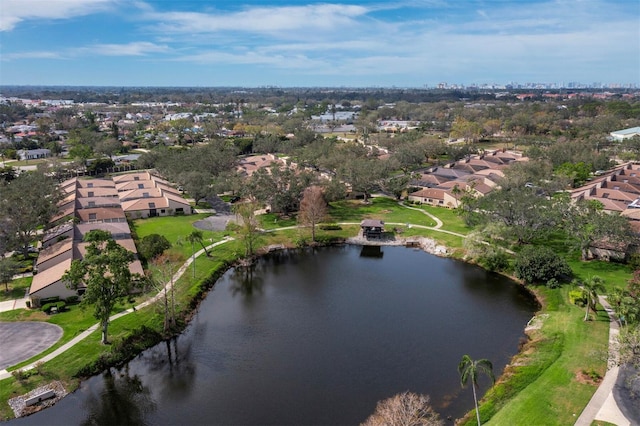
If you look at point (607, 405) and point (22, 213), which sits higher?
point (22, 213)

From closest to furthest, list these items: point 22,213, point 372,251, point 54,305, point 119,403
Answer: point 119,403 → point 54,305 → point 22,213 → point 372,251

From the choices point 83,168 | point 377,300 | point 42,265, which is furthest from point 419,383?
point 83,168

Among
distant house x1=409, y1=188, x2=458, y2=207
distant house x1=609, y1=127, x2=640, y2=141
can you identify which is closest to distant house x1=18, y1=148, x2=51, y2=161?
distant house x1=409, y1=188, x2=458, y2=207

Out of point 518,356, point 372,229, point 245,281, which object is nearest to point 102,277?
point 245,281

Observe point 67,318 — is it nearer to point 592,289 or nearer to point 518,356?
point 518,356

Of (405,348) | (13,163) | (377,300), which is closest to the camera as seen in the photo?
(405,348)

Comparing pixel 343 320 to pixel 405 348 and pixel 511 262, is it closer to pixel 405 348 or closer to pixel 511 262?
pixel 405 348

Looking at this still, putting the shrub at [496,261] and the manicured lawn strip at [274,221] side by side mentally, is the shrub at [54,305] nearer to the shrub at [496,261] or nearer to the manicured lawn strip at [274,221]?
the manicured lawn strip at [274,221]
